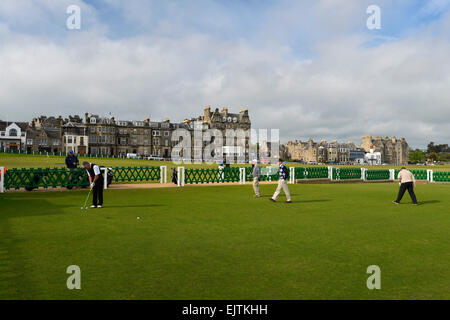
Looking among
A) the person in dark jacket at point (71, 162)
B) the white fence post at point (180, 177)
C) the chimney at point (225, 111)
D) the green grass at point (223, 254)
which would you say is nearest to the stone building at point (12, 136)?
the chimney at point (225, 111)

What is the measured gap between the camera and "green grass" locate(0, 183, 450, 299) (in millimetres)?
4914

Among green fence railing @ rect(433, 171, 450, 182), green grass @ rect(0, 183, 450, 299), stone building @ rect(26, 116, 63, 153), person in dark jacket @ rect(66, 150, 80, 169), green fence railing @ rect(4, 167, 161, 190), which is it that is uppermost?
stone building @ rect(26, 116, 63, 153)

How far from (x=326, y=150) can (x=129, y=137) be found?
82.9m

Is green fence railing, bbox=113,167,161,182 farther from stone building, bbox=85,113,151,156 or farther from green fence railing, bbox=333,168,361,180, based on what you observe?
stone building, bbox=85,113,151,156

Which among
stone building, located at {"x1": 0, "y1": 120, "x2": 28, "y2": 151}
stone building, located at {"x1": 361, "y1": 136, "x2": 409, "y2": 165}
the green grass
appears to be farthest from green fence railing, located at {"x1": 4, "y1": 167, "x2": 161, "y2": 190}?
stone building, located at {"x1": 361, "y1": 136, "x2": 409, "y2": 165}

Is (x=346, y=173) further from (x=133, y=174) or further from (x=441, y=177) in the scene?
(x=133, y=174)

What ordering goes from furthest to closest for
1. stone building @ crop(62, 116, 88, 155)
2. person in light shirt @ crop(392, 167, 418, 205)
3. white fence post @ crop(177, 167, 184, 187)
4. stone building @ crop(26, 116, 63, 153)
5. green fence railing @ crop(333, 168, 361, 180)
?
1. stone building @ crop(26, 116, 63, 153)
2. stone building @ crop(62, 116, 88, 155)
3. green fence railing @ crop(333, 168, 361, 180)
4. white fence post @ crop(177, 167, 184, 187)
5. person in light shirt @ crop(392, 167, 418, 205)

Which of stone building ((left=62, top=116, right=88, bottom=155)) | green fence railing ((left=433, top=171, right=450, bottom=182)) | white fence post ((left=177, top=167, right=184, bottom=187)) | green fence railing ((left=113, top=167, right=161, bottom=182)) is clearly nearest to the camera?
white fence post ((left=177, top=167, right=184, bottom=187))

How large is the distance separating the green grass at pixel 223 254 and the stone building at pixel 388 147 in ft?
491

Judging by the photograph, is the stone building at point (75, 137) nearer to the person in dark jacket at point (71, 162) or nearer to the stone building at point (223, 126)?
the stone building at point (223, 126)

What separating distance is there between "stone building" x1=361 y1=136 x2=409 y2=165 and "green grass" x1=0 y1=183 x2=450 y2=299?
14964 cm

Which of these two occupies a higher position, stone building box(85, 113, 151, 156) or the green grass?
stone building box(85, 113, 151, 156)
